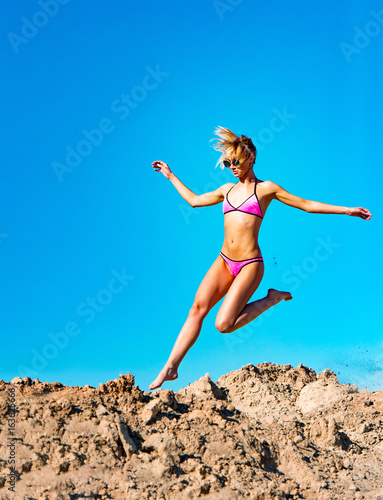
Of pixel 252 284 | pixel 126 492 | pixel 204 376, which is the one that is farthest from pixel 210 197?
pixel 126 492

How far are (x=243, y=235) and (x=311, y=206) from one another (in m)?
1.10

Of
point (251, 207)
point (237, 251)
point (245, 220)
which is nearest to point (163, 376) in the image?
point (237, 251)

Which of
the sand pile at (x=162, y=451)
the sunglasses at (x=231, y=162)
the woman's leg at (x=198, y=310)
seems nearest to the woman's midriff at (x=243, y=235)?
the woman's leg at (x=198, y=310)

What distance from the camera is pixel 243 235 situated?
8.52 metres

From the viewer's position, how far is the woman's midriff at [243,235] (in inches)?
334

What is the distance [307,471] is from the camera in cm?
735

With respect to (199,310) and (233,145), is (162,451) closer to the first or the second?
(199,310)

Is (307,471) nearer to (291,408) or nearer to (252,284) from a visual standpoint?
(252,284)

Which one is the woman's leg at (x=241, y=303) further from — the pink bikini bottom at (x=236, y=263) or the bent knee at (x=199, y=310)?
the bent knee at (x=199, y=310)

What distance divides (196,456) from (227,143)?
458 centimetres

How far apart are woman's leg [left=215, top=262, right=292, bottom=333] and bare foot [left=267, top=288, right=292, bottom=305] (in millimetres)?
364

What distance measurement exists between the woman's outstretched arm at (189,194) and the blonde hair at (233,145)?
1.73ft

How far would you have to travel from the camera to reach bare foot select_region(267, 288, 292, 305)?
9.05 metres

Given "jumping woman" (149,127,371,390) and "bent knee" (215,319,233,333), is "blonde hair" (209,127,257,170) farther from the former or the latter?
"bent knee" (215,319,233,333)
